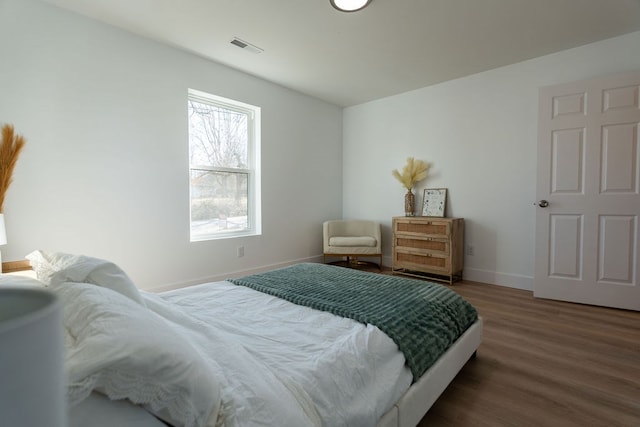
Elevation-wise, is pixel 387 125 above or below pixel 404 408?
above

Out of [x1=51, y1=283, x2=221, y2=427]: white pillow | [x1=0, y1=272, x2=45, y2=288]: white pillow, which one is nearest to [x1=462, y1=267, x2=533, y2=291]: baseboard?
[x1=51, y1=283, x2=221, y2=427]: white pillow

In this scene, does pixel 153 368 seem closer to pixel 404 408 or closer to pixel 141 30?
pixel 404 408

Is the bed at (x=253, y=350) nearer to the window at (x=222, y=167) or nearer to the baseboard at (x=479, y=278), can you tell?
the baseboard at (x=479, y=278)

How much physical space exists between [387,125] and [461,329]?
3.52 metres

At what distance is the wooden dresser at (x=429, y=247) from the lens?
3.63m

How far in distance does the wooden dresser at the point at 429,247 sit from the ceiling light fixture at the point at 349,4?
2.39m

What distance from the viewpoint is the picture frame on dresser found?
13.2ft

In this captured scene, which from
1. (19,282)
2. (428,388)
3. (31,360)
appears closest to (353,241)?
(428,388)

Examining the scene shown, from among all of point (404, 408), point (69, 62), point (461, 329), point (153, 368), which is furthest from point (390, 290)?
point (69, 62)

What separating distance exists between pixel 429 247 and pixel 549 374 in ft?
6.78

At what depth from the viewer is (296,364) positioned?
1.01 m

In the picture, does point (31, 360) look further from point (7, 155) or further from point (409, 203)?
point (409, 203)

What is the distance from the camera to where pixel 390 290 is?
1812mm

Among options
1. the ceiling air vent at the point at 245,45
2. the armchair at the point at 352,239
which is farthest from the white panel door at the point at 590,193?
the ceiling air vent at the point at 245,45
